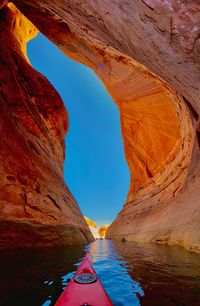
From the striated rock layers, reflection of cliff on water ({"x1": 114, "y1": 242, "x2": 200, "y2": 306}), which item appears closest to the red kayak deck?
reflection of cliff on water ({"x1": 114, "y1": 242, "x2": 200, "y2": 306})

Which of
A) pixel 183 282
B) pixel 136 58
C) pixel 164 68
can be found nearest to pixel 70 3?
pixel 136 58

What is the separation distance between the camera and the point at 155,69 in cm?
998

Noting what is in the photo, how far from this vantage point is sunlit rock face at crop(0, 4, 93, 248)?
23.5 feet

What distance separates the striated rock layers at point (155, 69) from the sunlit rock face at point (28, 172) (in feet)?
9.11

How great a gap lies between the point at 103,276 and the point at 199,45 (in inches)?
367

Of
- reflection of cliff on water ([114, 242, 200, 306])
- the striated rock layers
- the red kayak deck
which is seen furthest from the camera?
the striated rock layers

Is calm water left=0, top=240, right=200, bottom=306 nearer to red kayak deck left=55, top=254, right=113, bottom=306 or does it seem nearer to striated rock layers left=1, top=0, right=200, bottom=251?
red kayak deck left=55, top=254, right=113, bottom=306

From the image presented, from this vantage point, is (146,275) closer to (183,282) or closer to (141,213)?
(183,282)

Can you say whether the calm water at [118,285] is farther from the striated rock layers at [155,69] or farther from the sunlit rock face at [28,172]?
the striated rock layers at [155,69]

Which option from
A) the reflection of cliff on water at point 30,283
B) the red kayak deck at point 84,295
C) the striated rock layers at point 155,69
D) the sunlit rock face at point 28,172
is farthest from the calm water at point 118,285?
the striated rock layers at point 155,69

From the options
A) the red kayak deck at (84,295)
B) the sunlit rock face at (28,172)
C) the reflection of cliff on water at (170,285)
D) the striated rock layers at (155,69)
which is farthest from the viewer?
the striated rock layers at (155,69)

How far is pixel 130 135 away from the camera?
2259 cm

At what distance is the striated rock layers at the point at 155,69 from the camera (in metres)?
8.88

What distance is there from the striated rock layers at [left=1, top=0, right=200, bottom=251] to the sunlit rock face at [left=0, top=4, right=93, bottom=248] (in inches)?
109
